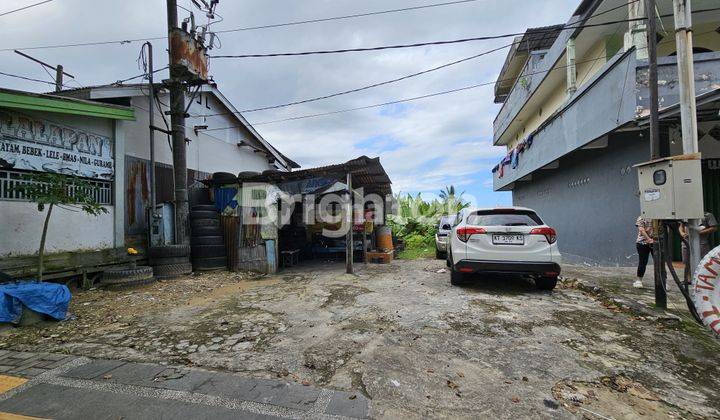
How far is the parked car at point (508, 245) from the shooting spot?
5.97 m

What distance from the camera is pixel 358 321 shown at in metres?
4.74

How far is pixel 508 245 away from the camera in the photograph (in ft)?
19.9

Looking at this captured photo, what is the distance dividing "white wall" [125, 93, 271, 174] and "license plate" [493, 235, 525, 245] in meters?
9.54

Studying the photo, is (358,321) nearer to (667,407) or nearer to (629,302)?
(667,407)

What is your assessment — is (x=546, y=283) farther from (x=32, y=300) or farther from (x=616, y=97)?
(x=32, y=300)

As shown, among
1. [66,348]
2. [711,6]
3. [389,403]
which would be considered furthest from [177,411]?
[711,6]

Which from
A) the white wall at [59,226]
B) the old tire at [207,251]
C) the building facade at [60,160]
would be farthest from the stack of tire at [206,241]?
the white wall at [59,226]

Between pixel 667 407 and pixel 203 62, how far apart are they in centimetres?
1171

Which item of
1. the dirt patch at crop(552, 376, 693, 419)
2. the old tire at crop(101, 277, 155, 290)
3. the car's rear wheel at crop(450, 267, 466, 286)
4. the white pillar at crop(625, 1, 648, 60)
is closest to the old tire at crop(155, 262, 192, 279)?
the old tire at crop(101, 277, 155, 290)

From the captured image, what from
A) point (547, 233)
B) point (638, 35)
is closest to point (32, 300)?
point (547, 233)

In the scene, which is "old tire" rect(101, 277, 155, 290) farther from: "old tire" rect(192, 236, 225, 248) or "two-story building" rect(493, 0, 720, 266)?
"two-story building" rect(493, 0, 720, 266)

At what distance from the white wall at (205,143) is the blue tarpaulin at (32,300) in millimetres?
5133

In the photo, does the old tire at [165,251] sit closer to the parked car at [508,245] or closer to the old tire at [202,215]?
the old tire at [202,215]

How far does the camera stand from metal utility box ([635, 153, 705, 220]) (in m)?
4.29
